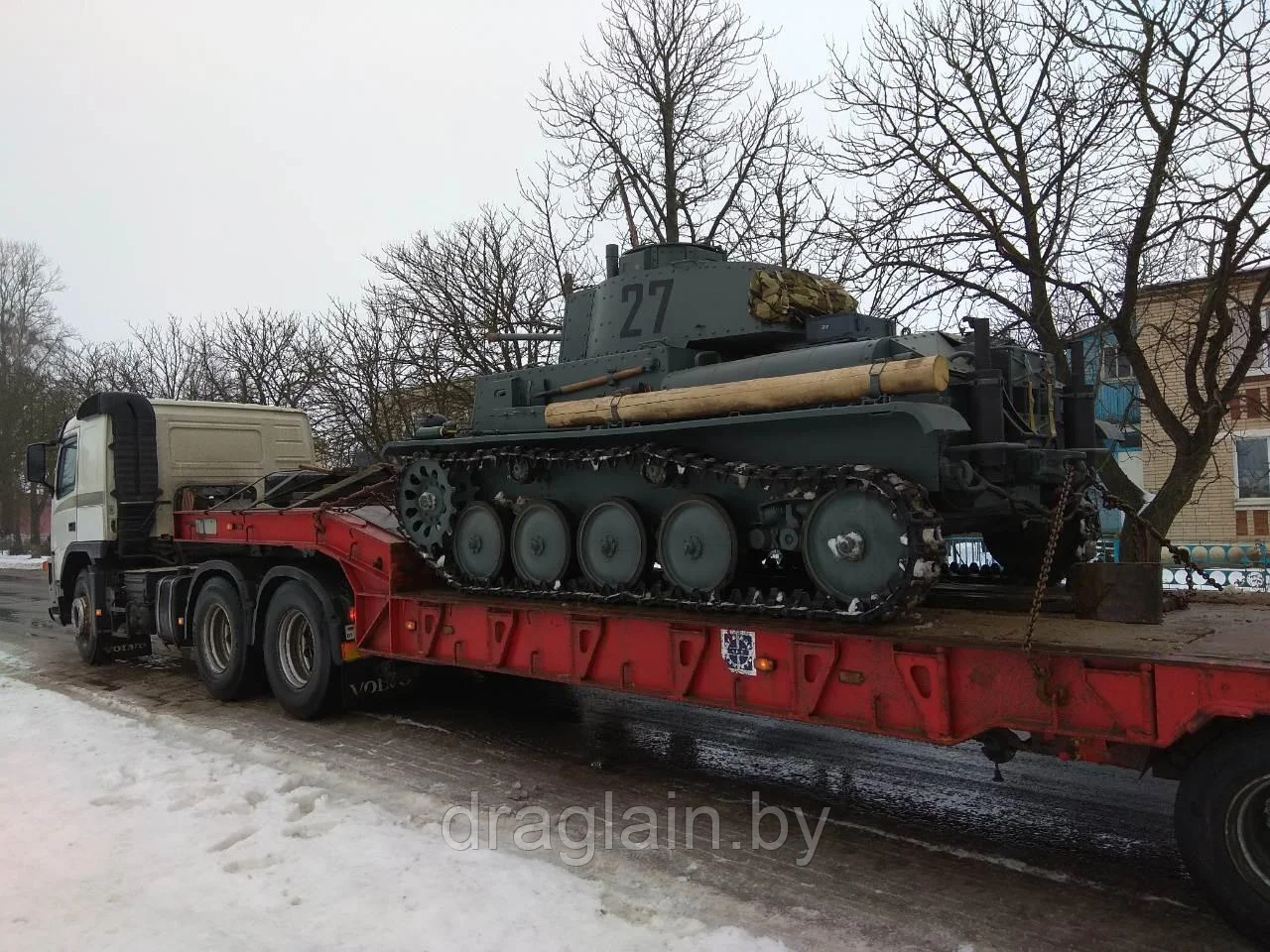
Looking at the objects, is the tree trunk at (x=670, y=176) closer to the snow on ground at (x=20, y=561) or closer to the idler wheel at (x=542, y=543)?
the idler wheel at (x=542, y=543)

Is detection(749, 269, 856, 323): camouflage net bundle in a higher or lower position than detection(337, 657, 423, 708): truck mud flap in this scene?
Answer: higher

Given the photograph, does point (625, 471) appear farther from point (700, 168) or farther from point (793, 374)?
point (700, 168)

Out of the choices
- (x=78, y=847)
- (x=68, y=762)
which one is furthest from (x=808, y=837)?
(x=68, y=762)

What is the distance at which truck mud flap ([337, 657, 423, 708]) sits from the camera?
8656 millimetres

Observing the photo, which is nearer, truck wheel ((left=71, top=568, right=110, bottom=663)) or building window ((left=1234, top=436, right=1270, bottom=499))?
truck wheel ((left=71, top=568, right=110, bottom=663))

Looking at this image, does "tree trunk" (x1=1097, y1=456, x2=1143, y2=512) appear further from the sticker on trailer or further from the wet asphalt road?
the sticker on trailer

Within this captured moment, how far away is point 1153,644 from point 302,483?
325 inches

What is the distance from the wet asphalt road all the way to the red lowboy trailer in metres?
0.62

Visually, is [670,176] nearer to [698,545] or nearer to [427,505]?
[427,505]

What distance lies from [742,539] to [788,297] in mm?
1971

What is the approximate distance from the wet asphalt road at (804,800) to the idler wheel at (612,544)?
4.70 feet

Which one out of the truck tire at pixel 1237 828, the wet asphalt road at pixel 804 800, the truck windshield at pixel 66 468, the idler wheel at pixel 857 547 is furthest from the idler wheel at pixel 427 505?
the truck windshield at pixel 66 468

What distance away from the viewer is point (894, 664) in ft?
16.5

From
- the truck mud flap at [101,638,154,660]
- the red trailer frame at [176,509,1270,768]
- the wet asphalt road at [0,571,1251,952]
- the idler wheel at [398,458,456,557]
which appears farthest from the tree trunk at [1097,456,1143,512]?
the truck mud flap at [101,638,154,660]
